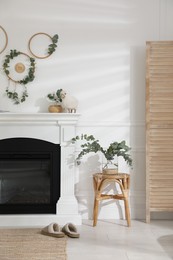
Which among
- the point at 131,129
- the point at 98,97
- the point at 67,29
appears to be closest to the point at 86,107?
the point at 98,97

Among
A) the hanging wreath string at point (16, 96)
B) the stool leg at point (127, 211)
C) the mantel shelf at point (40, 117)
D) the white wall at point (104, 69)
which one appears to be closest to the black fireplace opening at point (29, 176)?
the mantel shelf at point (40, 117)

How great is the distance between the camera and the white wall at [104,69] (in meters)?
4.76

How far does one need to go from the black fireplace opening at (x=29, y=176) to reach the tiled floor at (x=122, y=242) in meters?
0.56

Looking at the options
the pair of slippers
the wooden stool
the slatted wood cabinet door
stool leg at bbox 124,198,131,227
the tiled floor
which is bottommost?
the tiled floor

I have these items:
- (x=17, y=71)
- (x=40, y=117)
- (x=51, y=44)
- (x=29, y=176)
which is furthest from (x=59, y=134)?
(x=51, y=44)

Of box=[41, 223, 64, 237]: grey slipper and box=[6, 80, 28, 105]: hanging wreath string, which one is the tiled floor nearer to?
box=[41, 223, 64, 237]: grey slipper

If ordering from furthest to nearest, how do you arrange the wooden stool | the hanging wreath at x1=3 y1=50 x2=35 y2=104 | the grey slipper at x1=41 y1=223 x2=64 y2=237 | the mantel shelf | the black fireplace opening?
the hanging wreath at x1=3 y1=50 x2=35 y2=104 < the black fireplace opening < the mantel shelf < the wooden stool < the grey slipper at x1=41 y1=223 x2=64 y2=237

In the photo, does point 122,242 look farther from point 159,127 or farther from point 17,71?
point 17,71

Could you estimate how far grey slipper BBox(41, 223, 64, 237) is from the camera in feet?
12.7

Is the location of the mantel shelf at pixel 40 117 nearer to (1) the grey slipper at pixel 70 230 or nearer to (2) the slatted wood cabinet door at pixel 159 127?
(2) the slatted wood cabinet door at pixel 159 127

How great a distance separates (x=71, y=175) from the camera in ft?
14.9

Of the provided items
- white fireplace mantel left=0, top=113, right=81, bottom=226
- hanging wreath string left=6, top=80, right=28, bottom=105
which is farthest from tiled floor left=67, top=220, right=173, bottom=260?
hanging wreath string left=6, top=80, right=28, bottom=105

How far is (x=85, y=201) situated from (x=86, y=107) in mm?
1116

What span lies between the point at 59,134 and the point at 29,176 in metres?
0.61
